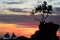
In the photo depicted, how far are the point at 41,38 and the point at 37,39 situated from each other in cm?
111

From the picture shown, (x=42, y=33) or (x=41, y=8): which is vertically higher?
(x=41, y=8)

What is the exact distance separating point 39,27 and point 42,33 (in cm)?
188

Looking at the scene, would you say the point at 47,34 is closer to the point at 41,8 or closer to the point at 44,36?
the point at 44,36

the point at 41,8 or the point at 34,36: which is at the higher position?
the point at 41,8

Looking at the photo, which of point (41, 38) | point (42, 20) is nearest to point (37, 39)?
point (41, 38)

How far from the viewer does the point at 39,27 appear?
103 metres

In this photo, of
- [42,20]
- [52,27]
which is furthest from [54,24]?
[42,20]

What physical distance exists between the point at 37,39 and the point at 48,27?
427 centimetres

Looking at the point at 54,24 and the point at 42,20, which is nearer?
the point at 42,20

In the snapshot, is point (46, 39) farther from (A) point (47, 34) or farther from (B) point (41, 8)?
(B) point (41, 8)

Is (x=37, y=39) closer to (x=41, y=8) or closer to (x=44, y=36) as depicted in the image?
(x=44, y=36)

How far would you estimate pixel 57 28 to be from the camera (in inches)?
4092

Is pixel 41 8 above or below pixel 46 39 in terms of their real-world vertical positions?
above

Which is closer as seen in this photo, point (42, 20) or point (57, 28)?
point (42, 20)
